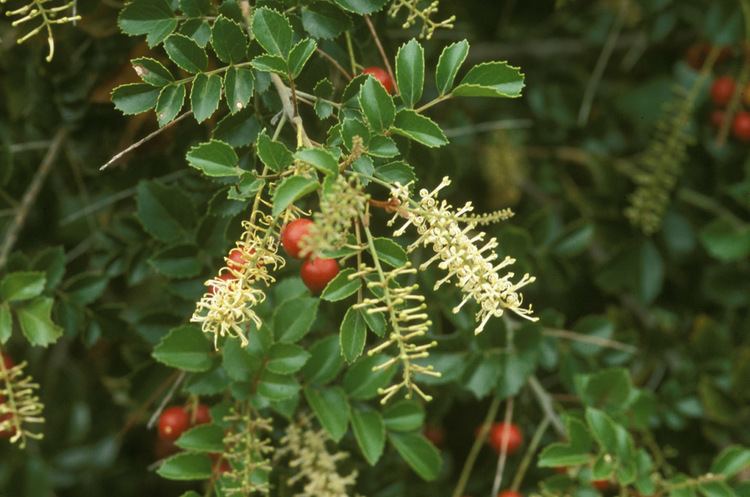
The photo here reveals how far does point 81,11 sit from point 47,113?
28 centimetres

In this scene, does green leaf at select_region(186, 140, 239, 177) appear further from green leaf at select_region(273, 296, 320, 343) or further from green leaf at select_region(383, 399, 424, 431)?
green leaf at select_region(383, 399, 424, 431)

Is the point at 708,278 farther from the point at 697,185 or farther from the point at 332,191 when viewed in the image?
the point at 332,191

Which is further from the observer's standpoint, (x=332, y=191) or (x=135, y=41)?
(x=135, y=41)

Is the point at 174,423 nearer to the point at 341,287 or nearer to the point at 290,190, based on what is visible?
the point at 341,287

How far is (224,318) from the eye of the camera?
3.17 feet

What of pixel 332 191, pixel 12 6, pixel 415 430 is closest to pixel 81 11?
pixel 12 6

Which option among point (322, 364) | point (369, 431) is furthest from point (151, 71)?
point (369, 431)

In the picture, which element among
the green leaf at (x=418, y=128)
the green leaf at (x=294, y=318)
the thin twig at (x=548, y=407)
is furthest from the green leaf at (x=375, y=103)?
the thin twig at (x=548, y=407)

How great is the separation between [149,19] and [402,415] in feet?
2.43

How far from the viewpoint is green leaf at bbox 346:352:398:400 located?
139cm

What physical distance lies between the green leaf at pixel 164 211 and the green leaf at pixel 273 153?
489 millimetres

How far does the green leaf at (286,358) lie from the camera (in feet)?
4.17

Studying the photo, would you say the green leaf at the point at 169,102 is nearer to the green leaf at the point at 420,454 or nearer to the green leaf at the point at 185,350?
the green leaf at the point at 185,350

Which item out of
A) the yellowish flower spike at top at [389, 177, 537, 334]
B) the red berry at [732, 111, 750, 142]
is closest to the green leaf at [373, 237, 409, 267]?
the yellowish flower spike at top at [389, 177, 537, 334]
